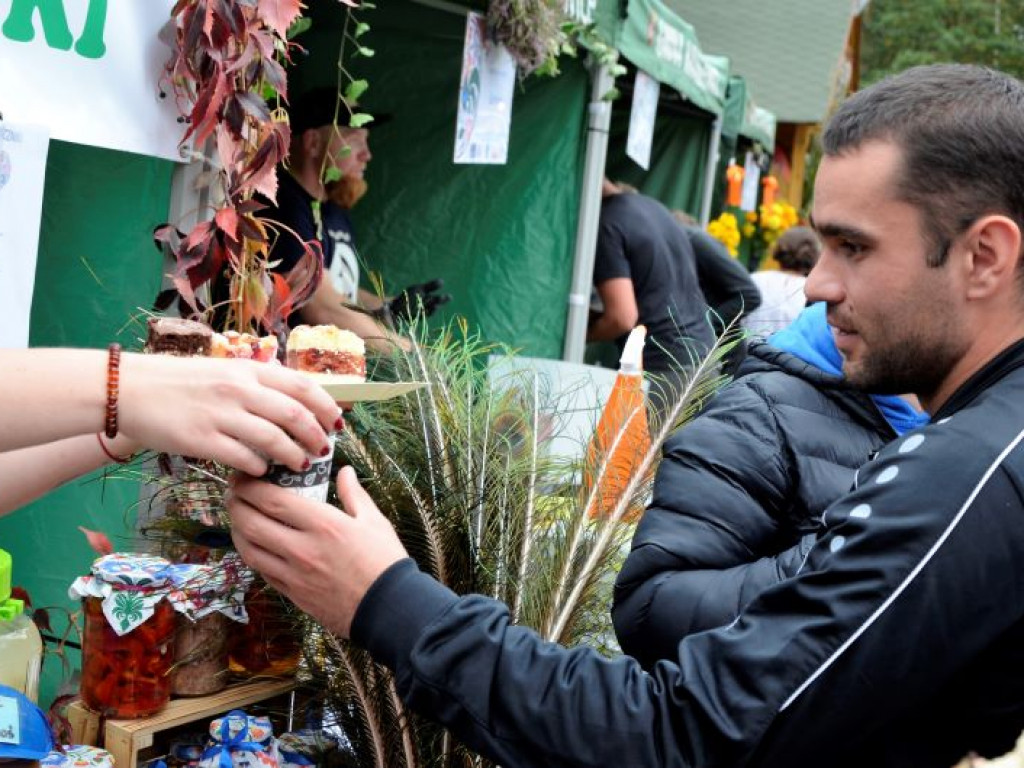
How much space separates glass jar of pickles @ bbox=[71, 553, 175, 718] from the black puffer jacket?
87 cm

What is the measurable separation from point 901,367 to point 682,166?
7940 mm

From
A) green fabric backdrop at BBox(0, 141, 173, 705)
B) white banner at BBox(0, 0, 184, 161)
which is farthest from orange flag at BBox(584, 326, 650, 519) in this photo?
green fabric backdrop at BBox(0, 141, 173, 705)

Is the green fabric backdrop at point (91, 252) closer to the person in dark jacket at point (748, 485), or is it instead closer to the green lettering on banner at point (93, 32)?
the green lettering on banner at point (93, 32)

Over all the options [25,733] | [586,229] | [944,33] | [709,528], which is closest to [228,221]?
[25,733]

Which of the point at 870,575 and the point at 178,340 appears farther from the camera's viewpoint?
the point at 178,340

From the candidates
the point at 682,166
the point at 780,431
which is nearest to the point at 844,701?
the point at 780,431

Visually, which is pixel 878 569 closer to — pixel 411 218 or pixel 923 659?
pixel 923 659

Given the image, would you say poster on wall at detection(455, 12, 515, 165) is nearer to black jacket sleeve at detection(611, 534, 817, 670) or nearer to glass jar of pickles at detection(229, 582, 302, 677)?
glass jar of pickles at detection(229, 582, 302, 677)

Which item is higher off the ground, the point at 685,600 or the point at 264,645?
the point at 685,600

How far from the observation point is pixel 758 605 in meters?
1.26

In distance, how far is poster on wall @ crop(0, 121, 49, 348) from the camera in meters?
2.23

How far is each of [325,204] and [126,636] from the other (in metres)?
2.74

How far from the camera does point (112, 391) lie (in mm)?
1300

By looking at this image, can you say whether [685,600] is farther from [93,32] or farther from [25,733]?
[93,32]
